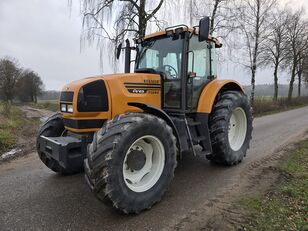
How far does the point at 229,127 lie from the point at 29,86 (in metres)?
56.8

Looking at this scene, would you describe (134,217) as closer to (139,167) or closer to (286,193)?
(139,167)

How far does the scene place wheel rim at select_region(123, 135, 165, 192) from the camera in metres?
3.62

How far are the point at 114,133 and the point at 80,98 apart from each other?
2.92ft

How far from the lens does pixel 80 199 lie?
3887 mm

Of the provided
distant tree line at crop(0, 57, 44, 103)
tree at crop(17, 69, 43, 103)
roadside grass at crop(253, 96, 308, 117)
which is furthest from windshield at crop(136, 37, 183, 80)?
tree at crop(17, 69, 43, 103)

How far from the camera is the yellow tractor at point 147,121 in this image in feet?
10.7

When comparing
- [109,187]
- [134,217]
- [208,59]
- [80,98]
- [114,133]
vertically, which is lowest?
[134,217]

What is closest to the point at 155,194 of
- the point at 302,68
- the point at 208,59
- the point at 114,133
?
the point at 114,133

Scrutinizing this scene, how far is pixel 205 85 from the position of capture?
514cm

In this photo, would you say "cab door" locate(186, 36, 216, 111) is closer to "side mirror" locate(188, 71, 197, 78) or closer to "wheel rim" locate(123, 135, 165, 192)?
"side mirror" locate(188, 71, 197, 78)

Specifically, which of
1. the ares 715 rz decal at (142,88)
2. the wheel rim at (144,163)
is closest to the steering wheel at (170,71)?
the ares 715 rz decal at (142,88)

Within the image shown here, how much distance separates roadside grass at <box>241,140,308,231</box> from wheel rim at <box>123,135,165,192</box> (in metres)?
1.23

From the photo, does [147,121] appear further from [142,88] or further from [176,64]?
[176,64]

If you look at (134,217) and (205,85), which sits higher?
(205,85)
